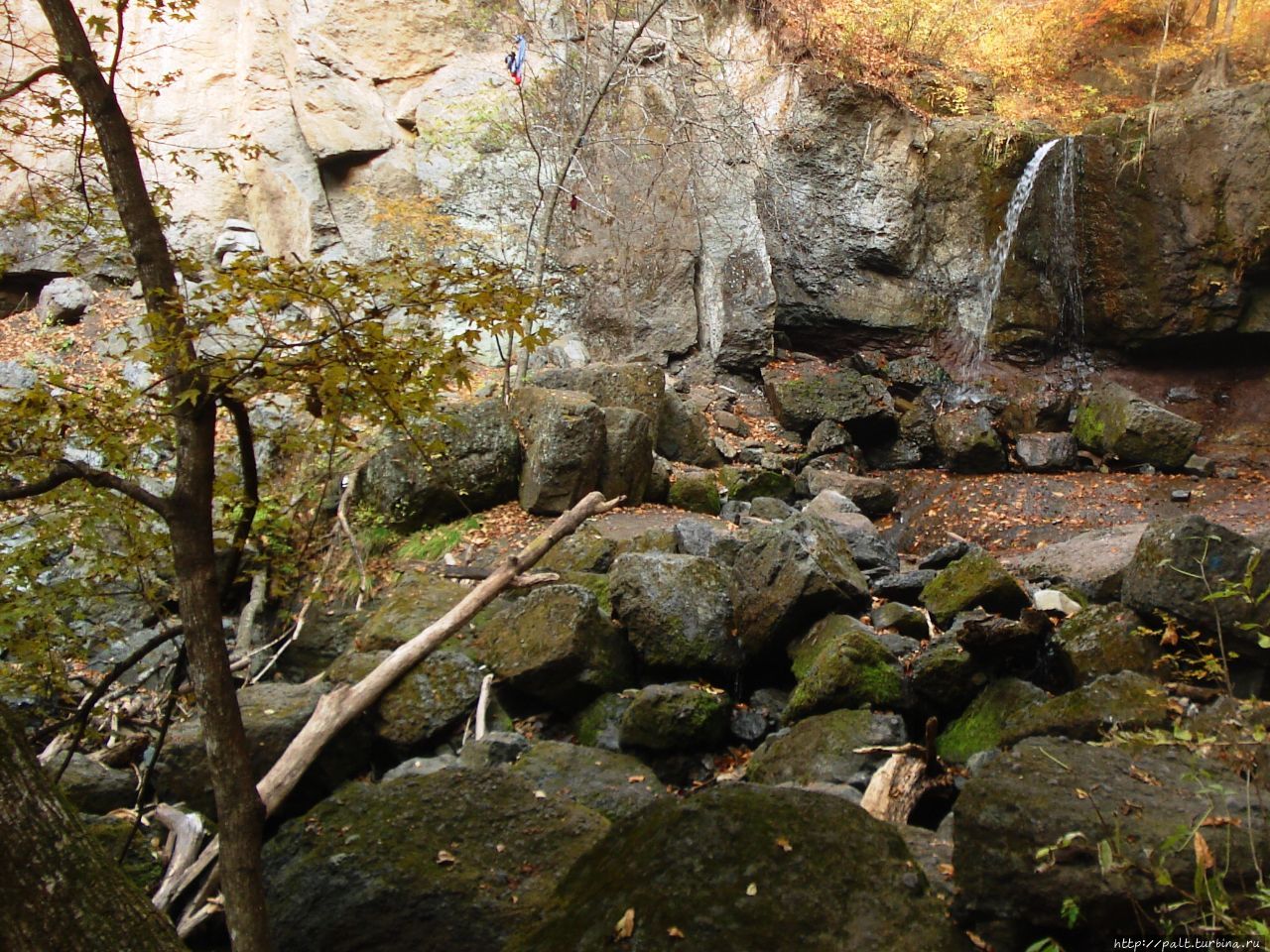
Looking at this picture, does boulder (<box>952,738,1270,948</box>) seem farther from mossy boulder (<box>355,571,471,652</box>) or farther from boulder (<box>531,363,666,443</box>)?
boulder (<box>531,363,666,443</box>)

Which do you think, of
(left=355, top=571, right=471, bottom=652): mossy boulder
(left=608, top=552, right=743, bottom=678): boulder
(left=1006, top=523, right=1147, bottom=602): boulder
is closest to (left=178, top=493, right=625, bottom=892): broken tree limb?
(left=608, top=552, right=743, bottom=678): boulder

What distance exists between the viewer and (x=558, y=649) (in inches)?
241

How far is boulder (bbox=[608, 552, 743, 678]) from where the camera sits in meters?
6.51

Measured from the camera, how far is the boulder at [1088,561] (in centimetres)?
714

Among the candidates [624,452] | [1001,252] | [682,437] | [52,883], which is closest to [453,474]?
[624,452]

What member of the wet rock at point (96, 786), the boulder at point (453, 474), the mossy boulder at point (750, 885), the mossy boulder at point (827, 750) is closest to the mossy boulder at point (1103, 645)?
the mossy boulder at point (827, 750)

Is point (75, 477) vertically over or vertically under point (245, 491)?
over

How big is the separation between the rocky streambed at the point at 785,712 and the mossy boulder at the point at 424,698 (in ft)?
0.07

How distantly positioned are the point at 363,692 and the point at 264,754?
709mm

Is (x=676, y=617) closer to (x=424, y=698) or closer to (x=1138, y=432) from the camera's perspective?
(x=424, y=698)

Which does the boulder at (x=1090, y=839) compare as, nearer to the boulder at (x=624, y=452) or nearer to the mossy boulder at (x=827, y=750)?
the mossy boulder at (x=827, y=750)

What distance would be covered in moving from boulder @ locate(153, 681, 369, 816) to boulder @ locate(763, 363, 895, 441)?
9.88 metres

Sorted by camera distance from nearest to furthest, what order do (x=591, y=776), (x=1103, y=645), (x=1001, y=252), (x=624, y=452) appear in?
1. (x=591, y=776)
2. (x=1103, y=645)
3. (x=624, y=452)
4. (x=1001, y=252)

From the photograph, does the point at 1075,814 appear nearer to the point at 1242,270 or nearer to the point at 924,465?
the point at 924,465
